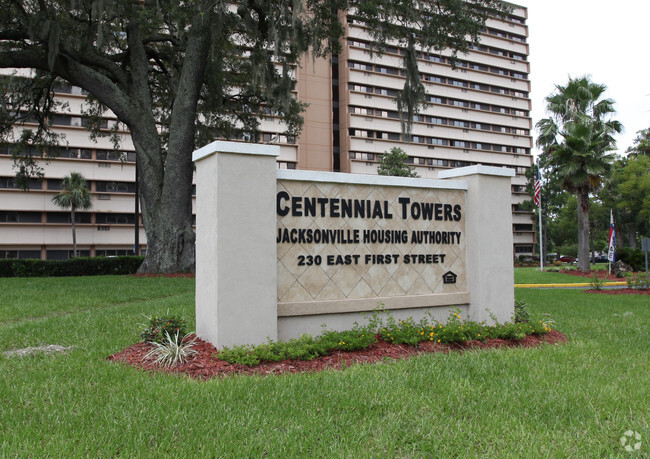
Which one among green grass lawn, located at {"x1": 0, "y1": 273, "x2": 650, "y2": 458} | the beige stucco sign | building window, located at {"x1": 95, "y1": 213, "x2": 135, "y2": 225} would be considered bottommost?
green grass lawn, located at {"x1": 0, "y1": 273, "x2": 650, "y2": 458}

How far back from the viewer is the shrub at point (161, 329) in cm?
641

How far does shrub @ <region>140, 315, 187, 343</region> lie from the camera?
6406 mm

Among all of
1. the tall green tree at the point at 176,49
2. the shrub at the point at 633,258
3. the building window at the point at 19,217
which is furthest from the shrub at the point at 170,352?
the building window at the point at 19,217

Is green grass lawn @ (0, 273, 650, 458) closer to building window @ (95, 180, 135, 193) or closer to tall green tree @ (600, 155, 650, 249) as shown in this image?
tall green tree @ (600, 155, 650, 249)

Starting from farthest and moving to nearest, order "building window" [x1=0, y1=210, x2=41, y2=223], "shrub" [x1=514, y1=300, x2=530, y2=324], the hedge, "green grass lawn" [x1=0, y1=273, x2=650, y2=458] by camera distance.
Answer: "building window" [x1=0, y1=210, x2=41, y2=223]
the hedge
"shrub" [x1=514, y1=300, x2=530, y2=324]
"green grass lawn" [x1=0, y1=273, x2=650, y2=458]

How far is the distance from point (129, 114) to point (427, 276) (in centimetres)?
1714

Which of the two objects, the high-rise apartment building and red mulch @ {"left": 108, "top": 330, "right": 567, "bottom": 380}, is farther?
the high-rise apartment building

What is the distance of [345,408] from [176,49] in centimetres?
2292

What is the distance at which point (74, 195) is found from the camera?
49.4 m

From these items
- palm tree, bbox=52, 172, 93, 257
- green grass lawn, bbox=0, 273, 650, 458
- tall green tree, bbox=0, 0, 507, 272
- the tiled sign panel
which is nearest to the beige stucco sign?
the tiled sign panel

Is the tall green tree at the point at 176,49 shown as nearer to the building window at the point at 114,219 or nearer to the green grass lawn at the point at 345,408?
the green grass lawn at the point at 345,408

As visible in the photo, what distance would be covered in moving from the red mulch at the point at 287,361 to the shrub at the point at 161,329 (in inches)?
5.5

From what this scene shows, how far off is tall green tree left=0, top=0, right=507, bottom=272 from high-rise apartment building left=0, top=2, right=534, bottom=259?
16736mm

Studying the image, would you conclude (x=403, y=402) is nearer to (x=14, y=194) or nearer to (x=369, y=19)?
(x=369, y=19)
